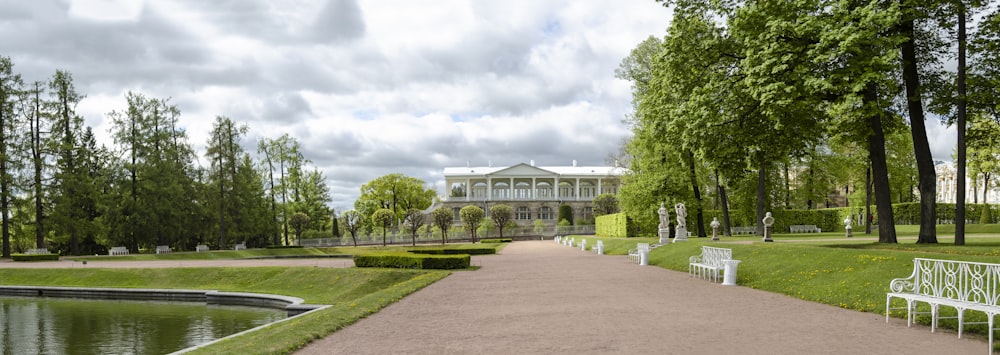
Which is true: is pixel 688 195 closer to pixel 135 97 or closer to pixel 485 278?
pixel 485 278

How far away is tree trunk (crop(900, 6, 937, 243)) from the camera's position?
16.7m

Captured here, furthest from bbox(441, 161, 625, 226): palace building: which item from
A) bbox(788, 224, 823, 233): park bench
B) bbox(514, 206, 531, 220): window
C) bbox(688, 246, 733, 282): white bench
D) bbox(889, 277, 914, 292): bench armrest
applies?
bbox(889, 277, 914, 292): bench armrest

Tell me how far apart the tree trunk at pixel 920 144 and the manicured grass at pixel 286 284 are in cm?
1307

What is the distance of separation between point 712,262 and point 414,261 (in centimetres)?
1001

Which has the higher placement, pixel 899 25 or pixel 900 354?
pixel 899 25

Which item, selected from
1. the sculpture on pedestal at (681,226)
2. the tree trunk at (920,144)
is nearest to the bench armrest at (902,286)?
the tree trunk at (920,144)

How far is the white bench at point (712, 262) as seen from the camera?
51.4ft

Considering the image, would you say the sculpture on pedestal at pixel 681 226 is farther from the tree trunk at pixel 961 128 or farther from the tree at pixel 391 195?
the tree at pixel 391 195

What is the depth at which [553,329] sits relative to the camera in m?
8.72

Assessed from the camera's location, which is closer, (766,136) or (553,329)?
(553,329)

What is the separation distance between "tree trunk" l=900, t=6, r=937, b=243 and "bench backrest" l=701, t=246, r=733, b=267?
5.30m

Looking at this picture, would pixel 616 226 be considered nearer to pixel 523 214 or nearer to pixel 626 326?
pixel 523 214

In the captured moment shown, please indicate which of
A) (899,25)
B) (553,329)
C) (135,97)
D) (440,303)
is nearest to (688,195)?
(899,25)

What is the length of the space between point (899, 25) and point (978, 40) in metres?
1.82
